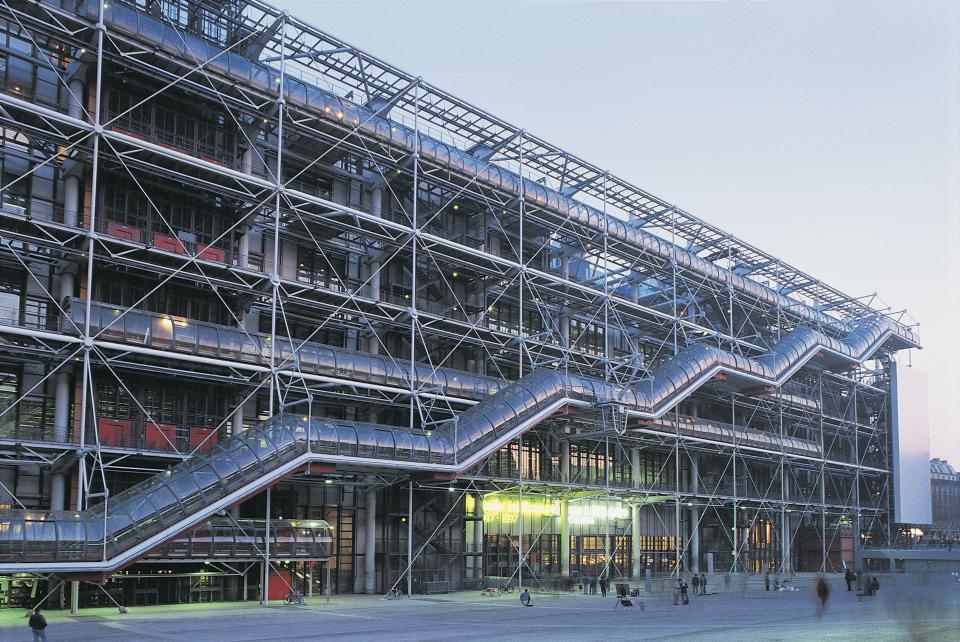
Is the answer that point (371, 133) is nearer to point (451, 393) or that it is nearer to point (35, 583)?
point (451, 393)

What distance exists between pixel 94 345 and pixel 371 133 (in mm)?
11330

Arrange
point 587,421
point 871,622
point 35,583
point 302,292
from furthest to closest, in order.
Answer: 1. point 587,421
2. point 302,292
3. point 35,583
4. point 871,622

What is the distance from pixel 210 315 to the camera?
28734 millimetres

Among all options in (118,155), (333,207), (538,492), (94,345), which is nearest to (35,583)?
(94,345)

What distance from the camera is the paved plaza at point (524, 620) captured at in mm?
15120

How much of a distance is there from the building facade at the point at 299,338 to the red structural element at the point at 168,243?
3.0 inches

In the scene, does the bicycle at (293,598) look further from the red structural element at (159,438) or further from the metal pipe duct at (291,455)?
the red structural element at (159,438)


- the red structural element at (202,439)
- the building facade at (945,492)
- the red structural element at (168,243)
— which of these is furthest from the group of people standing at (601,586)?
the building facade at (945,492)

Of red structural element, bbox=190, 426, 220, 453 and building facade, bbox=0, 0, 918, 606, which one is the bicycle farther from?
red structural element, bbox=190, 426, 220, 453

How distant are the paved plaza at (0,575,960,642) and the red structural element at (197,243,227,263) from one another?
9523mm

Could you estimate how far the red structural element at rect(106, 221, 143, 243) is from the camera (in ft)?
84.7

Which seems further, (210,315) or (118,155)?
(210,315)

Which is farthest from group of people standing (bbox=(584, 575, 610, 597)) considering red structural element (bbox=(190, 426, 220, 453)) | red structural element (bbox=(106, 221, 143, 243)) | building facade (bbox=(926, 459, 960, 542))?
building facade (bbox=(926, 459, 960, 542))

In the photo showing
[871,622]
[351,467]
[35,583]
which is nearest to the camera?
[871,622]
